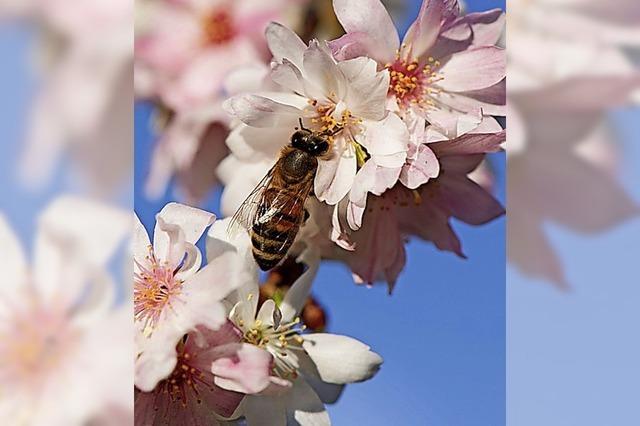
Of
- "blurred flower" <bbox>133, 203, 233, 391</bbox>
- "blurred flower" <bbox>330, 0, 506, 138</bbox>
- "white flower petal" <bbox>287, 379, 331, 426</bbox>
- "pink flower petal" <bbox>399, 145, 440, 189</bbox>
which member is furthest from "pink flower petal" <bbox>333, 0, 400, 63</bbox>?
"white flower petal" <bbox>287, 379, 331, 426</bbox>

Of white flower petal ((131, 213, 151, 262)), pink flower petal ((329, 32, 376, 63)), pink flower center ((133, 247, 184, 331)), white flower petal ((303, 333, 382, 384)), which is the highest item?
pink flower petal ((329, 32, 376, 63))

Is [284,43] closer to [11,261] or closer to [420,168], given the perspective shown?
[420,168]

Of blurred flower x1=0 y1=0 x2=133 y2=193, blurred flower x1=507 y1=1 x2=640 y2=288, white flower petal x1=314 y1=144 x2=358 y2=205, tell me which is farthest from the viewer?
white flower petal x1=314 y1=144 x2=358 y2=205

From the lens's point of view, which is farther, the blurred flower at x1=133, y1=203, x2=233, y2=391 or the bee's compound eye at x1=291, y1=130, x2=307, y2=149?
the bee's compound eye at x1=291, y1=130, x2=307, y2=149

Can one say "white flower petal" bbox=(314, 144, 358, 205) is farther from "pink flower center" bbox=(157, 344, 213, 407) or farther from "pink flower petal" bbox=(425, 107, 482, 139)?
"pink flower center" bbox=(157, 344, 213, 407)

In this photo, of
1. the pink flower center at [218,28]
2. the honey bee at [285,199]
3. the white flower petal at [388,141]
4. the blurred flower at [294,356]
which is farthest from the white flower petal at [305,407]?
the pink flower center at [218,28]

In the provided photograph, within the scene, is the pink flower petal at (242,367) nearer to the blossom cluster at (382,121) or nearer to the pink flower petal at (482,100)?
the blossom cluster at (382,121)
